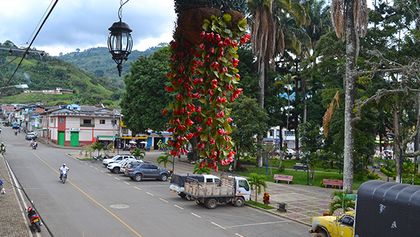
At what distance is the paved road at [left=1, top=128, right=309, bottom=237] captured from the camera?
17.5 meters

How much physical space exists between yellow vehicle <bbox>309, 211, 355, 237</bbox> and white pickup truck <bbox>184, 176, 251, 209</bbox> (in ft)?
23.7

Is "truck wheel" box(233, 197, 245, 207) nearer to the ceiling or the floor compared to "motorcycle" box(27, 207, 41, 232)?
nearer to the floor

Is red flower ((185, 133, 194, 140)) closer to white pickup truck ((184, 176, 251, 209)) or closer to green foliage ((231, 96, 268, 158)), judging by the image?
white pickup truck ((184, 176, 251, 209))

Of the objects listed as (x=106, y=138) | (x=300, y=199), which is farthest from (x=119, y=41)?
(x=106, y=138)

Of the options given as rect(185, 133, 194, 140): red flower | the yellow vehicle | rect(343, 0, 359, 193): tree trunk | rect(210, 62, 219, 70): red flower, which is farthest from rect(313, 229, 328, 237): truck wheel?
rect(210, 62, 219, 70): red flower

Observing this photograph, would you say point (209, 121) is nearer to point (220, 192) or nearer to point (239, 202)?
point (220, 192)

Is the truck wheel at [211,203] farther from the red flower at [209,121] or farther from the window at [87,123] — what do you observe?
the window at [87,123]

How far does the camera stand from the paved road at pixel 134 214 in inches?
689

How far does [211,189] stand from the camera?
2291 centimetres

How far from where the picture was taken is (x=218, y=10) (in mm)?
4379

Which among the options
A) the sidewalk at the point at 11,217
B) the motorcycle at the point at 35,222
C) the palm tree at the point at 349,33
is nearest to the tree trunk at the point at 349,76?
the palm tree at the point at 349,33

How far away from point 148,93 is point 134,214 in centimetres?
2834

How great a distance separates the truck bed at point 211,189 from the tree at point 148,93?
2212 centimetres

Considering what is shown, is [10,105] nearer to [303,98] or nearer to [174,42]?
[303,98]
